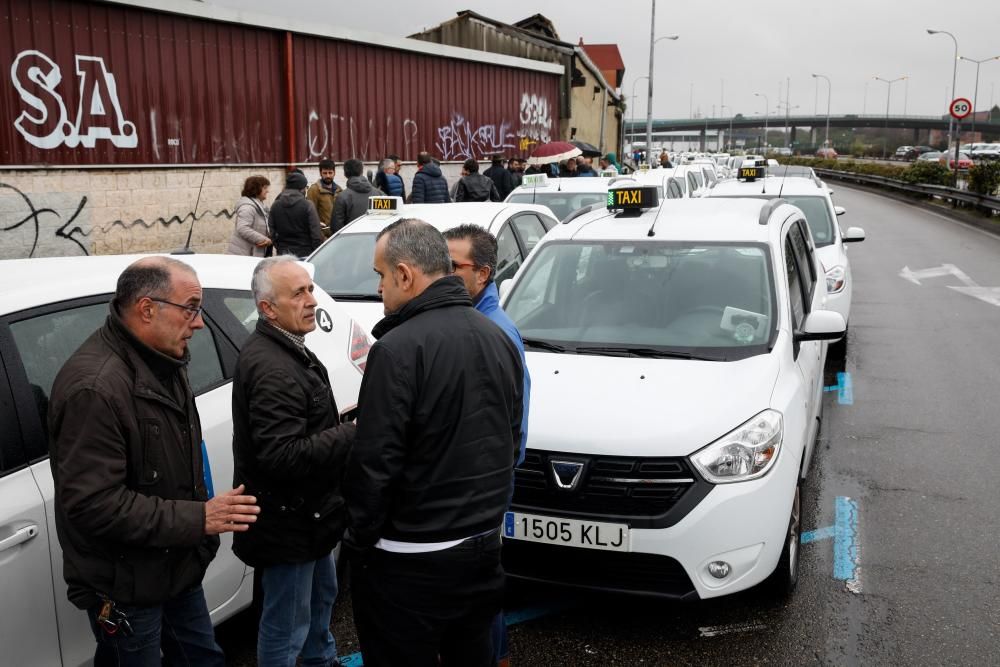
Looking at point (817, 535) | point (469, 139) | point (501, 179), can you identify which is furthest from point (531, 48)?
point (817, 535)

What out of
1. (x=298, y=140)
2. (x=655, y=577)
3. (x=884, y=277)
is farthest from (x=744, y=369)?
(x=298, y=140)

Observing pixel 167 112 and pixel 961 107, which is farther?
pixel 961 107

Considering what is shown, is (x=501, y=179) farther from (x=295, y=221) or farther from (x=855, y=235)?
(x=855, y=235)

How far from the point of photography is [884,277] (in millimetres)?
14633

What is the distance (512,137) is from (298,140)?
974cm

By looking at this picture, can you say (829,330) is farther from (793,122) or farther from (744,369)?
(793,122)

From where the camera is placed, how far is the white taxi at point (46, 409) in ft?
8.59

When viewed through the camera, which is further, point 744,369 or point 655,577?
point 744,369

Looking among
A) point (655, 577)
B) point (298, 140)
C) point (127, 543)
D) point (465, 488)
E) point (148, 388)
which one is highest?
point (298, 140)

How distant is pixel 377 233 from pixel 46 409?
5.05 meters

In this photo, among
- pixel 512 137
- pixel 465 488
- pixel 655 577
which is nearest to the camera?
pixel 465 488

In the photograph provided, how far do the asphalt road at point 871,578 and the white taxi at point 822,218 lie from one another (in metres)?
0.76

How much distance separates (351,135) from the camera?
18531 mm

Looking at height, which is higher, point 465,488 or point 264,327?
point 264,327
